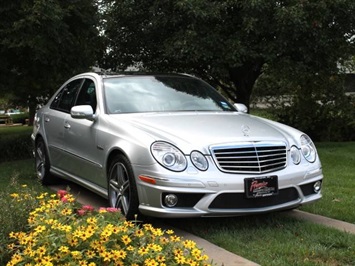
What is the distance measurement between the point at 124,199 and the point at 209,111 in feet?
5.16

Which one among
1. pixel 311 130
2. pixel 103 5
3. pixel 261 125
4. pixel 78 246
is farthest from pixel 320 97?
pixel 78 246

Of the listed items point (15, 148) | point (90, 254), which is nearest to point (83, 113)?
point (90, 254)

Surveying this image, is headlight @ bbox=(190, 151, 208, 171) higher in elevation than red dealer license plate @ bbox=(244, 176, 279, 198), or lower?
higher

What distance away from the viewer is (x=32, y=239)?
8.87ft

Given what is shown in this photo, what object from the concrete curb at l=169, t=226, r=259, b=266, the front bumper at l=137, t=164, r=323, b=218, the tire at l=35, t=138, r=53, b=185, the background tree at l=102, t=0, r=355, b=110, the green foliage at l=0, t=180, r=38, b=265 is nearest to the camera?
the green foliage at l=0, t=180, r=38, b=265

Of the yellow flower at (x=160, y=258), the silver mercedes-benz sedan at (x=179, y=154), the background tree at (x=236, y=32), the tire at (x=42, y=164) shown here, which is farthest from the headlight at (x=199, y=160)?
the background tree at (x=236, y=32)

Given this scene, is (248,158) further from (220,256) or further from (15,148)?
(15,148)

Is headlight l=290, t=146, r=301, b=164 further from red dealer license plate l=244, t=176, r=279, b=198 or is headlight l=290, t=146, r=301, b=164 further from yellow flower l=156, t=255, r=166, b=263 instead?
yellow flower l=156, t=255, r=166, b=263

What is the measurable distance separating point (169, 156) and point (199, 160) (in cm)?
27

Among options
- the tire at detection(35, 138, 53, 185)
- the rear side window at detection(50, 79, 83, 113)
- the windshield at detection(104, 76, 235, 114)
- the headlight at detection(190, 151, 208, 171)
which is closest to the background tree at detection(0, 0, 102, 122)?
the rear side window at detection(50, 79, 83, 113)

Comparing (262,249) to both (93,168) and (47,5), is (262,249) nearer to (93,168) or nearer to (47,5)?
(93,168)

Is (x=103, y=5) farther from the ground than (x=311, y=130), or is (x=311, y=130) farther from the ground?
(x=103, y=5)

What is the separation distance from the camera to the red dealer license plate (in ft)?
13.9

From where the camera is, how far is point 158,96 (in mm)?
5605
